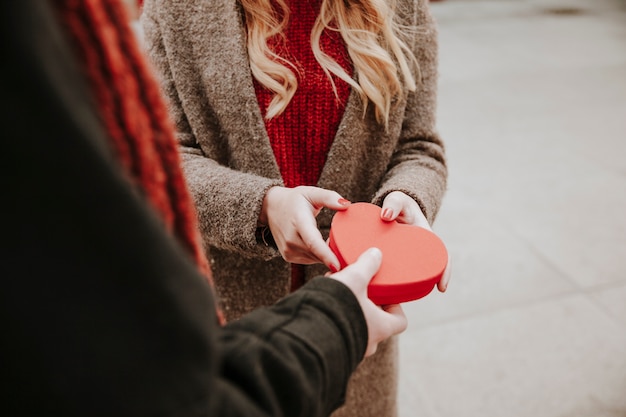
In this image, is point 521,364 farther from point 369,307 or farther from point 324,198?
Result: point 369,307

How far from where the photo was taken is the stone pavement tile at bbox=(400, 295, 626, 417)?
1451mm

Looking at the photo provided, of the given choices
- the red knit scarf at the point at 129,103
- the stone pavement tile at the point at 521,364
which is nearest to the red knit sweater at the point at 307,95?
the red knit scarf at the point at 129,103

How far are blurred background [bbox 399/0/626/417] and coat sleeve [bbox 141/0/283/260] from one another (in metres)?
1.00

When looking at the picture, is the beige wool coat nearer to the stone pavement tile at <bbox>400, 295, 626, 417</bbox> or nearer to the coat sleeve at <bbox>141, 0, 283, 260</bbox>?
the coat sleeve at <bbox>141, 0, 283, 260</bbox>

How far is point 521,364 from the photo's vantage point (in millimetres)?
1567

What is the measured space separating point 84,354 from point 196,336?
0.20ft

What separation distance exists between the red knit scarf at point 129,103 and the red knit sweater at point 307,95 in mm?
467

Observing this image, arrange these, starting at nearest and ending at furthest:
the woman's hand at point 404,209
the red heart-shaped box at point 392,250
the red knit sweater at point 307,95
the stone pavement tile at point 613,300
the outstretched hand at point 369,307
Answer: the outstretched hand at point 369,307 → the red heart-shaped box at point 392,250 → the woman's hand at point 404,209 → the red knit sweater at point 307,95 → the stone pavement tile at point 613,300

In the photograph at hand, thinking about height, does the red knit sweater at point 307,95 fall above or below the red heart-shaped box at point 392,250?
above

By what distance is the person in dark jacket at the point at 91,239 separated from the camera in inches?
9.7

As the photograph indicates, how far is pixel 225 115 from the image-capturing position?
77cm

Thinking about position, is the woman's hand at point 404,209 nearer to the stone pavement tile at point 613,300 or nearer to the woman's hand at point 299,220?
the woman's hand at point 299,220

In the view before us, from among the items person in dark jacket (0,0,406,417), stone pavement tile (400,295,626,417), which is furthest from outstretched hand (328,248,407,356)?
stone pavement tile (400,295,626,417)

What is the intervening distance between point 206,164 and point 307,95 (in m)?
0.19
